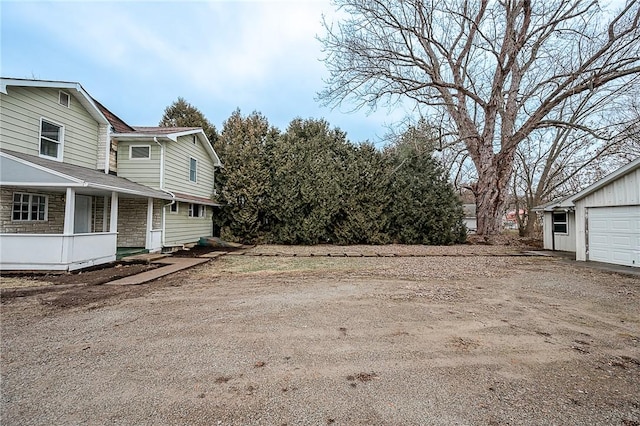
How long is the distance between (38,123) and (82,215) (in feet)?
11.0

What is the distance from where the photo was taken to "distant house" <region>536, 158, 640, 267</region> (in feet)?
29.3

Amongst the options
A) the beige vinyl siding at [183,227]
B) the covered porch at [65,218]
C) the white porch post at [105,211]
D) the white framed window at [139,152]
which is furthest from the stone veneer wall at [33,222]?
the beige vinyl siding at [183,227]

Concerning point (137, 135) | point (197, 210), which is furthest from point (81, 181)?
→ point (197, 210)

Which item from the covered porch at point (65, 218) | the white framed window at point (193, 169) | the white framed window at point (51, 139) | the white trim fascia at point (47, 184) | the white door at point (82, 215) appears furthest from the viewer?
the white framed window at point (193, 169)

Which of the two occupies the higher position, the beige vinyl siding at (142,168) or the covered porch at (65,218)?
the beige vinyl siding at (142,168)

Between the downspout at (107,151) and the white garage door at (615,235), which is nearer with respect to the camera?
the white garage door at (615,235)

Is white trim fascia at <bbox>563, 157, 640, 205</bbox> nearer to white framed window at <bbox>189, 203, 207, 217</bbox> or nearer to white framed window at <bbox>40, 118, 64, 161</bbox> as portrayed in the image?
white framed window at <bbox>189, 203, 207, 217</bbox>

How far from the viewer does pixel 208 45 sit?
40.4 ft

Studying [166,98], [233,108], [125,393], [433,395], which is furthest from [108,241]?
[166,98]

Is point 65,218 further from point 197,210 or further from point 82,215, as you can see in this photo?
point 197,210

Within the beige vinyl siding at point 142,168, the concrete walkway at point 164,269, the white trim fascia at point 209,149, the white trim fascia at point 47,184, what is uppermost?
the white trim fascia at point 209,149

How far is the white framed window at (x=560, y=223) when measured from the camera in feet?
43.1

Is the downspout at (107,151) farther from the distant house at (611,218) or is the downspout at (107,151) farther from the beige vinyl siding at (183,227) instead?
the distant house at (611,218)

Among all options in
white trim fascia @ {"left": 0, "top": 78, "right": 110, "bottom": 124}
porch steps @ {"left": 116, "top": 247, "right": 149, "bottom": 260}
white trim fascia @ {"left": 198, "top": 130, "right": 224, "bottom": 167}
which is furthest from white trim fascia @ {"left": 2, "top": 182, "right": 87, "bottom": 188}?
white trim fascia @ {"left": 198, "top": 130, "right": 224, "bottom": 167}
